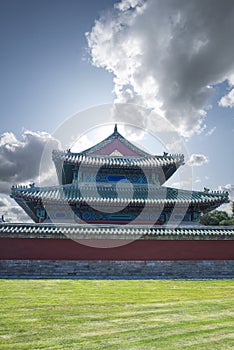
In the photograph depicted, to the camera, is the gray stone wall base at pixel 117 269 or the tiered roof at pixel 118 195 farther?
the tiered roof at pixel 118 195

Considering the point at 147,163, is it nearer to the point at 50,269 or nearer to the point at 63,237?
the point at 63,237

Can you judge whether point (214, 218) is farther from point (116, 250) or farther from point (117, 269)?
point (117, 269)

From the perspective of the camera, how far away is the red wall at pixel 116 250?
43.2 ft

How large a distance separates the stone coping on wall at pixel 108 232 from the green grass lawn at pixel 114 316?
2.91 meters

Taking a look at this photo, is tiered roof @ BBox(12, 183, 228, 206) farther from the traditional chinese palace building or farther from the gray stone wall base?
the gray stone wall base

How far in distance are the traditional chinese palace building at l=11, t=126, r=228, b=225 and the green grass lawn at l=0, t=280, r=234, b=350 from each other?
21.6 feet

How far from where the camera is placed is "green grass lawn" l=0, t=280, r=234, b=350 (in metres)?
5.05

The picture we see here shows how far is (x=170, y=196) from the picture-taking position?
1773 centimetres

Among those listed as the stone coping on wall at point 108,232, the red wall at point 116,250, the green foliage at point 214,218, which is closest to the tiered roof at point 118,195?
the stone coping on wall at point 108,232

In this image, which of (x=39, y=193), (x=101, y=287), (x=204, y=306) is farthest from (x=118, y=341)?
(x=39, y=193)

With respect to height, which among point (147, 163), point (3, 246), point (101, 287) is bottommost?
point (101, 287)

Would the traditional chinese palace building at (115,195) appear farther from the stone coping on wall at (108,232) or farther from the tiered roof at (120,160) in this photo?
the stone coping on wall at (108,232)

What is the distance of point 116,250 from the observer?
13.6 metres

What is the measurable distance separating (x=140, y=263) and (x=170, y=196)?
5617 mm
